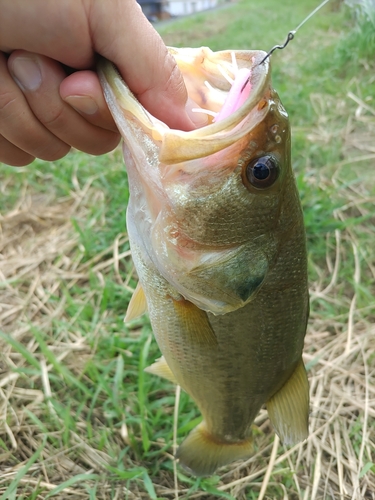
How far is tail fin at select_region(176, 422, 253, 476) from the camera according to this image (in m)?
1.56

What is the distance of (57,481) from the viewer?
5.34 feet

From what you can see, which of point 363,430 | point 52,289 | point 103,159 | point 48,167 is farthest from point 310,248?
point 48,167

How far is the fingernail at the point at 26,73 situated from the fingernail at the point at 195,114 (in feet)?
1.22

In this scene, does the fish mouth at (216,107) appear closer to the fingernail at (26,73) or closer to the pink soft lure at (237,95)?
the pink soft lure at (237,95)

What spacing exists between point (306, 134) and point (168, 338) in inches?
120

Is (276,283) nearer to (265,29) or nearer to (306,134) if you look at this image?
(306,134)

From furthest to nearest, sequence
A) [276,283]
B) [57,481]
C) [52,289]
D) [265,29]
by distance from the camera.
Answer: [265,29], [52,289], [57,481], [276,283]

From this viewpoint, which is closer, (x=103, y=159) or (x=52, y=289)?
(x=52, y=289)

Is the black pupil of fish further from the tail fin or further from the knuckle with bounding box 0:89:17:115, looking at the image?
the tail fin

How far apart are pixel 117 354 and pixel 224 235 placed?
1.17 meters

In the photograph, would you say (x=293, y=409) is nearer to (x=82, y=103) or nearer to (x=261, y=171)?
(x=261, y=171)

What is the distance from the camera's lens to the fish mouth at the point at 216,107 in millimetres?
978

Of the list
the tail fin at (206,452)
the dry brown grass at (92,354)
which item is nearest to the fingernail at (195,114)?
the tail fin at (206,452)

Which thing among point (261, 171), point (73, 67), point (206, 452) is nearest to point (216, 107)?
point (261, 171)
